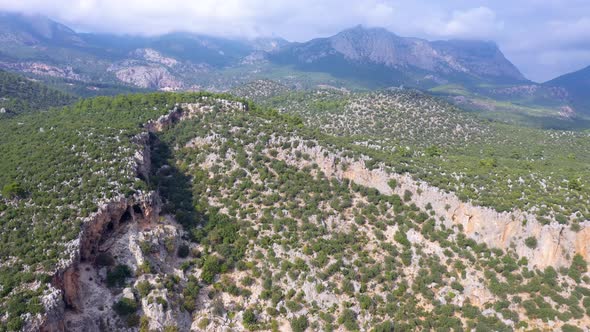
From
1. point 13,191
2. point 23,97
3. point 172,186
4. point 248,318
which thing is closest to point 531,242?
point 248,318

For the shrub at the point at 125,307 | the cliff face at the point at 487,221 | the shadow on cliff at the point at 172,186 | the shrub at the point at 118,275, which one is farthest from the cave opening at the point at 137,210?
the cliff face at the point at 487,221

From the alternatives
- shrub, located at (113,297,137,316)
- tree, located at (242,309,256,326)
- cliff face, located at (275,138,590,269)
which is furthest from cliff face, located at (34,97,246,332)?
cliff face, located at (275,138,590,269)

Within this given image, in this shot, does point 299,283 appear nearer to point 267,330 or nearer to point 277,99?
point 267,330

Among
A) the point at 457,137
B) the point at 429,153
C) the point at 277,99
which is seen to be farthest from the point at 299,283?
the point at 277,99

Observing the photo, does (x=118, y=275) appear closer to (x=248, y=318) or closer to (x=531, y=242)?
(x=248, y=318)

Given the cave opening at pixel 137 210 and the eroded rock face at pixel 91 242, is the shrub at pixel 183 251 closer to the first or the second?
the eroded rock face at pixel 91 242

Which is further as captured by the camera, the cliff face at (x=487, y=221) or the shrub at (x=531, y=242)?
the shrub at (x=531, y=242)

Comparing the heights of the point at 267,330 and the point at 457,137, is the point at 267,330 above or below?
below
